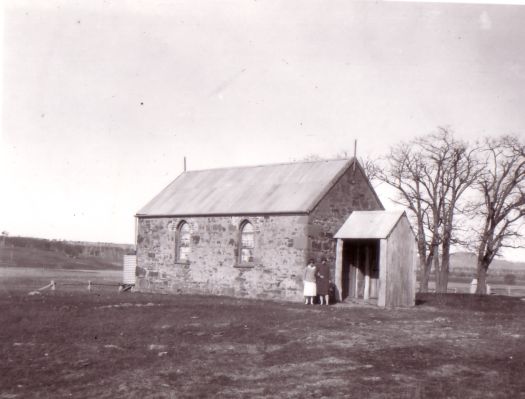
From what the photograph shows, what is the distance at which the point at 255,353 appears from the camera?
477 inches

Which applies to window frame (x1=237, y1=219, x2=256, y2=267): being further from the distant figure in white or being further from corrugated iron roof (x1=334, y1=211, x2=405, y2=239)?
corrugated iron roof (x1=334, y1=211, x2=405, y2=239)

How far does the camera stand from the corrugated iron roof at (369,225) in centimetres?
2222

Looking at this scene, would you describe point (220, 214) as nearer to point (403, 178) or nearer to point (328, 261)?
point (328, 261)

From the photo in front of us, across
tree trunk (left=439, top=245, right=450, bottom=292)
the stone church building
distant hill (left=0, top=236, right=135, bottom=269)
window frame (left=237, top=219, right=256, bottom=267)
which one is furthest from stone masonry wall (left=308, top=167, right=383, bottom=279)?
distant hill (left=0, top=236, right=135, bottom=269)

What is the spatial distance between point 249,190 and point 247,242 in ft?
9.15

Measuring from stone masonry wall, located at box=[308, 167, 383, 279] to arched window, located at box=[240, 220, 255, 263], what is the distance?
9.27ft

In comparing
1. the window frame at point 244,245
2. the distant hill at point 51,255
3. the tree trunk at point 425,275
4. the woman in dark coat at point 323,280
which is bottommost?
the distant hill at point 51,255

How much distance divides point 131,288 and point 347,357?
20.7 m

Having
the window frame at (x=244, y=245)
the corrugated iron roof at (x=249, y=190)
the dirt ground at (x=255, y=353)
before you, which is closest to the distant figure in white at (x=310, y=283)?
the corrugated iron roof at (x=249, y=190)

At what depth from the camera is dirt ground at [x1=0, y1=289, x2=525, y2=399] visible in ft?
30.7

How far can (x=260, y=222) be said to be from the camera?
2484 centimetres

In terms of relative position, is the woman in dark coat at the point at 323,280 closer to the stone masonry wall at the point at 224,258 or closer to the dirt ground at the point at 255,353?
the stone masonry wall at the point at 224,258

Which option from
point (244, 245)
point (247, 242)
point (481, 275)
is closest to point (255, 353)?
point (247, 242)

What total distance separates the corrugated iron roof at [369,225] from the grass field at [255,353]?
358 centimetres
